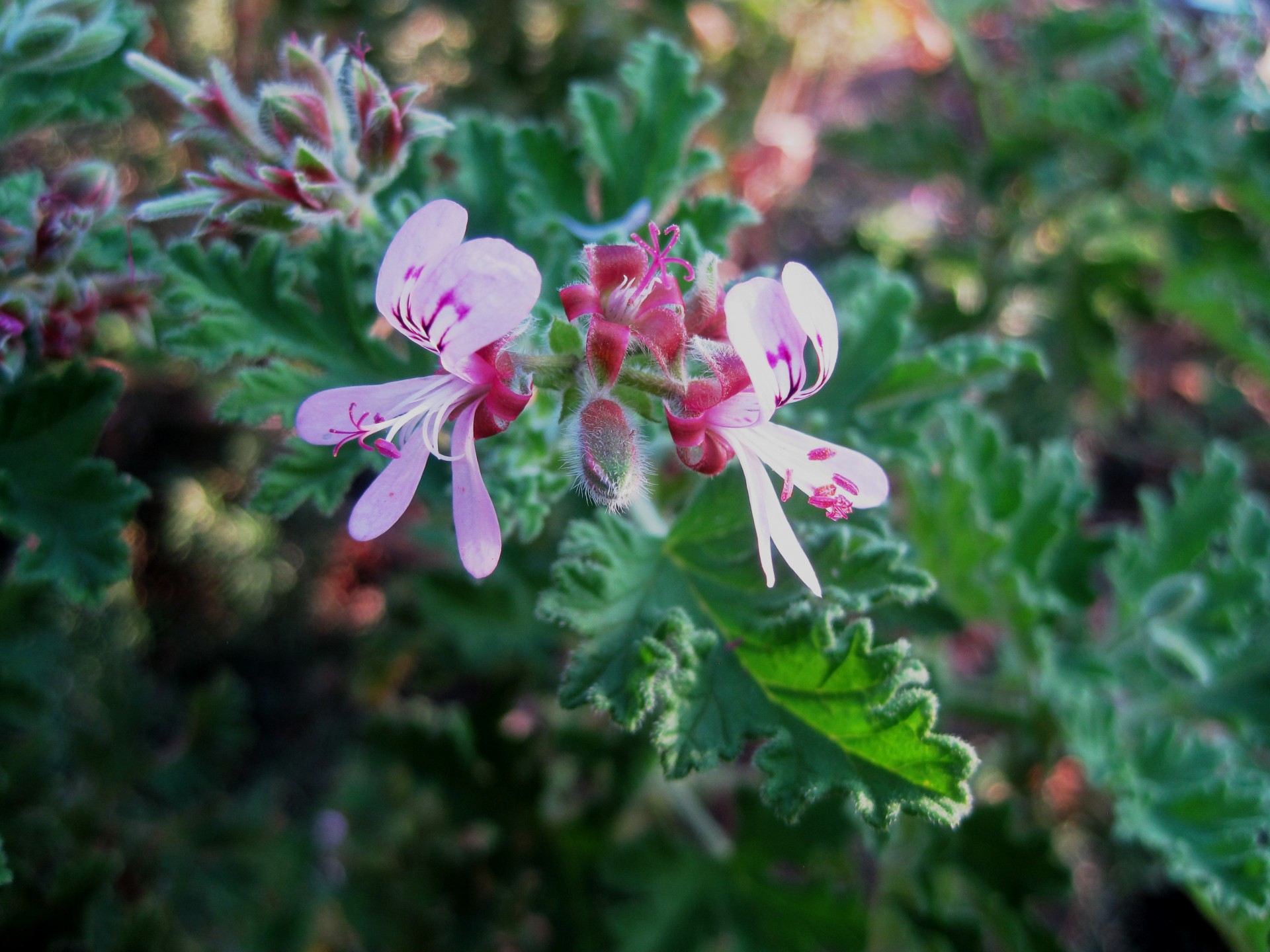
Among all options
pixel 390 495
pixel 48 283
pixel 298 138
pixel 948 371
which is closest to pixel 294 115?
pixel 298 138

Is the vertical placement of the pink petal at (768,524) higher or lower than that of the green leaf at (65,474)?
higher

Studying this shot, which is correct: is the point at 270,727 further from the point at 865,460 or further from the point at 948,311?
the point at 865,460

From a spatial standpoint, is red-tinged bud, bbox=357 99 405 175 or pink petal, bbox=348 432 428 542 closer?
pink petal, bbox=348 432 428 542

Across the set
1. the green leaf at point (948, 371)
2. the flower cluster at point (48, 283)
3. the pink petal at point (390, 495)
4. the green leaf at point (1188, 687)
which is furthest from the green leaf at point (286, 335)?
the green leaf at point (1188, 687)

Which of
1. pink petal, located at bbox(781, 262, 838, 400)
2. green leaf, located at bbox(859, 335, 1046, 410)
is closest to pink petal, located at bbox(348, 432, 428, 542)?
pink petal, located at bbox(781, 262, 838, 400)

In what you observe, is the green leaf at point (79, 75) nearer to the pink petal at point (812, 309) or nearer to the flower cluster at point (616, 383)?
the flower cluster at point (616, 383)

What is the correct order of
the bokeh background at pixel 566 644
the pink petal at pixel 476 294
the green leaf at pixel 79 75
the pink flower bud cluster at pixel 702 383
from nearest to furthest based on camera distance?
the pink petal at pixel 476 294, the pink flower bud cluster at pixel 702 383, the green leaf at pixel 79 75, the bokeh background at pixel 566 644

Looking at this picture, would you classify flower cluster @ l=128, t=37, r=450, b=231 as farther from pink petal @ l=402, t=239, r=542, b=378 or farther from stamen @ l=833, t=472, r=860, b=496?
stamen @ l=833, t=472, r=860, b=496

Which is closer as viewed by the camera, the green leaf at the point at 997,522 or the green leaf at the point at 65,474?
the green leaf at the point at 65,474
